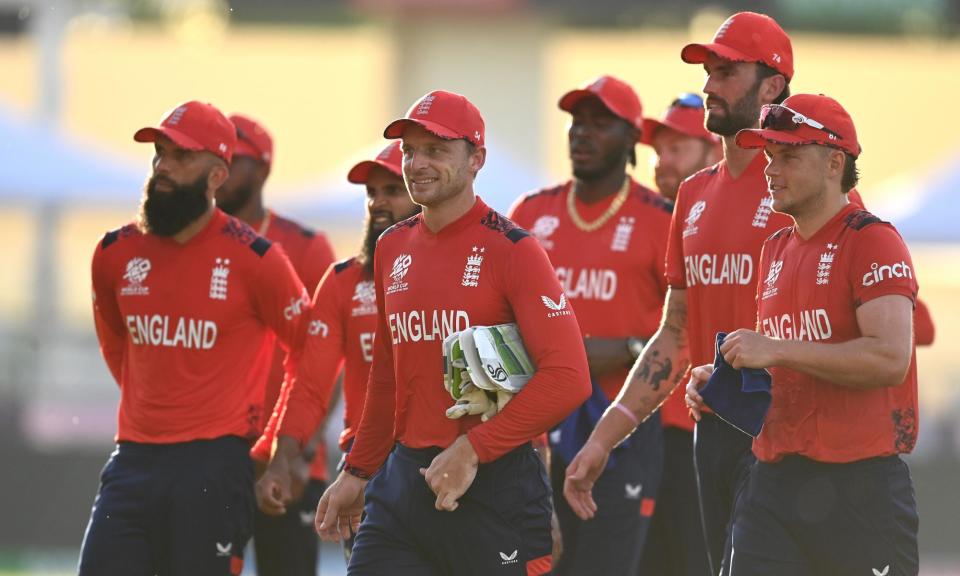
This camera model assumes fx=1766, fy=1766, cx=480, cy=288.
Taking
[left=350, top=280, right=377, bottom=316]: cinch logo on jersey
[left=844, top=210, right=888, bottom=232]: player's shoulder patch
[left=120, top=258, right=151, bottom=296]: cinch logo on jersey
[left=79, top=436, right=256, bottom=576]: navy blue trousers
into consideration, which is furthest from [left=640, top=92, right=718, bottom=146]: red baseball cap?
[left=844, top=210, right=888, bottom=232]: player's shoulder patch

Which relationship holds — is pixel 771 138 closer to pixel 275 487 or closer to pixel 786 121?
pixel 786 121

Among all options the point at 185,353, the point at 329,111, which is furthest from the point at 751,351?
the point at 329,111

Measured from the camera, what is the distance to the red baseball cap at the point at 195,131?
7.43 meters

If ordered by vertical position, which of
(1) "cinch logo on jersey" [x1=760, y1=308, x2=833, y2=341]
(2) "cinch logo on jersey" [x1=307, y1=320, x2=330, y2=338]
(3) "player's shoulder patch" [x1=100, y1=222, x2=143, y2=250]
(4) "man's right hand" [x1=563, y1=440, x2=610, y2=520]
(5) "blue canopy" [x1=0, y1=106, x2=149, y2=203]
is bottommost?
(4) "man's right hand" [x1=563, y1=440, x2=610, y2=520]

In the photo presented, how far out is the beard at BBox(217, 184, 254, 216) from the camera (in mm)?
9078

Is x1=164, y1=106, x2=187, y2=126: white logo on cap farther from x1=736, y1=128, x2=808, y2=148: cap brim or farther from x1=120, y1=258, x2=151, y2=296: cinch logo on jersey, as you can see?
x1=736, y1=128, x2=808, y2=148: cap brim

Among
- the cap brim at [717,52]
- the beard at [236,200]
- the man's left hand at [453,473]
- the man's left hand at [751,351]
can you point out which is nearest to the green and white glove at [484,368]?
the man's left hand at [453,473]

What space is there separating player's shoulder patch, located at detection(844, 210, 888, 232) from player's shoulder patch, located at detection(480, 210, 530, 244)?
42.2 inches

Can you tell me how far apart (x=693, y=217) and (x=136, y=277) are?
7.62 ft

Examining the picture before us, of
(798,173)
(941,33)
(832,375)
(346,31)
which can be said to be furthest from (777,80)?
(346,31)

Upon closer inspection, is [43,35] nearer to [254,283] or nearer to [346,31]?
[346,31]

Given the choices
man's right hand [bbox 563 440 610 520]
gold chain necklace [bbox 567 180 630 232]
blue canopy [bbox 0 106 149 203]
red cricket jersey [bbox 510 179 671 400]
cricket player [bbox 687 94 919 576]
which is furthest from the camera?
blue canopy [bbox 0 106 149 203]

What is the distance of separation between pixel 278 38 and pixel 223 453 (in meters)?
41.6

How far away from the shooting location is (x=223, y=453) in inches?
286
